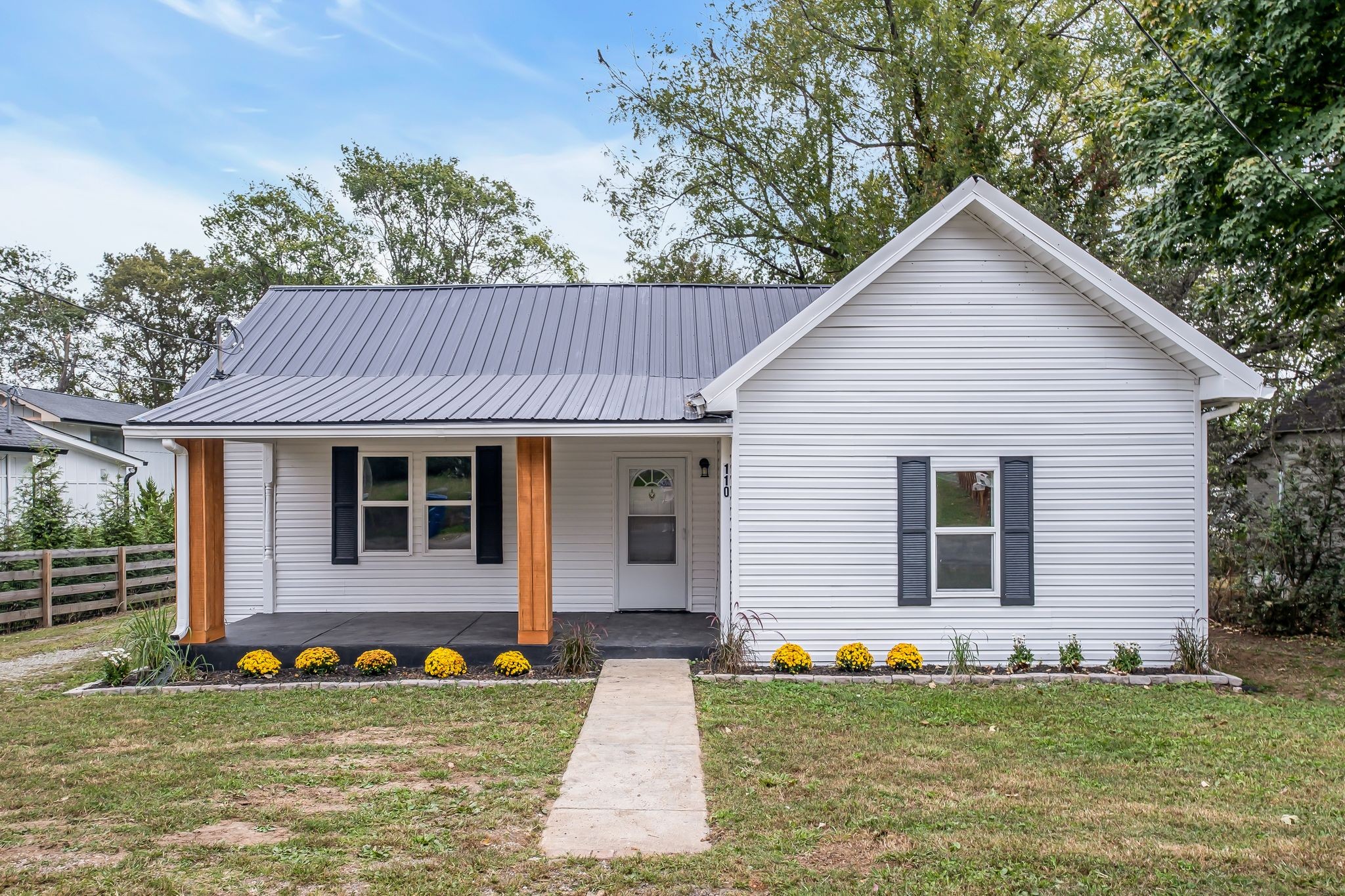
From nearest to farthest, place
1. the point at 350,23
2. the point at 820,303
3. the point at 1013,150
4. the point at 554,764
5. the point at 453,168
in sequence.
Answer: the point at 554,764 → the point at 820,303 → the point at 350,23 → the point at 1013,150 → the point at 453,168

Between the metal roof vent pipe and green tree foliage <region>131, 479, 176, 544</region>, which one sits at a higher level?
the metal roof vent pipe

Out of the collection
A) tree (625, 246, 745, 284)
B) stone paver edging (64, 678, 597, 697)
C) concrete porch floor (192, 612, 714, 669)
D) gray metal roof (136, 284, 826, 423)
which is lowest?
stone paver edging (64, 678, 597, 697)

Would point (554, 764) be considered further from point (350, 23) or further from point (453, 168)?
point (453, 168)

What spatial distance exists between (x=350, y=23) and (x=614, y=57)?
647cm

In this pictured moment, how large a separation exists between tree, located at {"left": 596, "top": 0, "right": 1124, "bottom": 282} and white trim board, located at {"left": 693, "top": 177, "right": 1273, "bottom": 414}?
928 cm

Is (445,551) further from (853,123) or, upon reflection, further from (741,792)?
(853,123)

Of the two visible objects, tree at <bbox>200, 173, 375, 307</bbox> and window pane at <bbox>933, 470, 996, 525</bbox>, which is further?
tree at <bbox>200, 173, 375, 307</bbox>

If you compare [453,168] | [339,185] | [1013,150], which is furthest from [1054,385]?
[339,185]

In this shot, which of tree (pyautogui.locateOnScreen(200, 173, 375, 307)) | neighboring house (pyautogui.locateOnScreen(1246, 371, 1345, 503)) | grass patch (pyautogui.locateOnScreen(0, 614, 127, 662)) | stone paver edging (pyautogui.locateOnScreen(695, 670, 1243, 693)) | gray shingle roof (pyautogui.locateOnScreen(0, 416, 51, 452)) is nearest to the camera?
stone paver edging (pyautogui.locateOnScreen(695, 670, 1243, 693))

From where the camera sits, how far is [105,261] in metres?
34.6

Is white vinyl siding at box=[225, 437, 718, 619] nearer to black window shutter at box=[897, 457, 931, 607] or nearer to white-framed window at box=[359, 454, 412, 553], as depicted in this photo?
white-framed window at box=[359, 454, 412, 553]

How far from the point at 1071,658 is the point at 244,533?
10228mm

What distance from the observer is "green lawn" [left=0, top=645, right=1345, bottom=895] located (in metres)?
4.11

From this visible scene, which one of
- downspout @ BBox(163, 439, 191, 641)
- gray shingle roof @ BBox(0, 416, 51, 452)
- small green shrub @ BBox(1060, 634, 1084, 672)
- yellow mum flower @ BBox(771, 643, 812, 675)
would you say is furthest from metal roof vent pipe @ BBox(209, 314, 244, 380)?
small green shrub @ BBox(1060, 634, 1084, 672)
